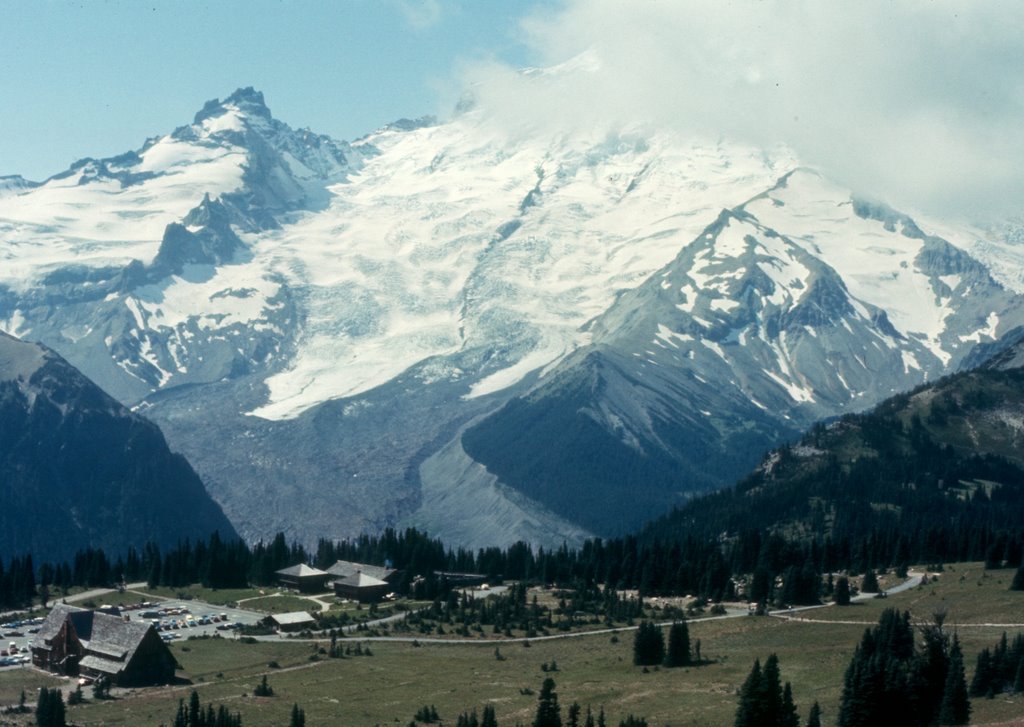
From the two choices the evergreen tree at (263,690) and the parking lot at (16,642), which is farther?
the parking lot at (16,642)

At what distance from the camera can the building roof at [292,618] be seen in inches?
6668

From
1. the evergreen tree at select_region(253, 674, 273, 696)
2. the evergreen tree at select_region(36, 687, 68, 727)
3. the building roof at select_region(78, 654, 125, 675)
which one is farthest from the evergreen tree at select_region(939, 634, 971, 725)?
the building roof at select_region(78, 654, 125, 675)

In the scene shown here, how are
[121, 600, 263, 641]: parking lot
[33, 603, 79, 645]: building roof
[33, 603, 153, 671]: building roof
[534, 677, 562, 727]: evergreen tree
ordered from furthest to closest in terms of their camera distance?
1. [121, 600, 263, 641]: parking lot
2. [33, 603, 79, 645]: building roof
3. [33, 603, 153, 671]: building roof
4. [534, 677, 562, 727]: evergreen tree

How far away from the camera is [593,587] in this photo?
196000mm

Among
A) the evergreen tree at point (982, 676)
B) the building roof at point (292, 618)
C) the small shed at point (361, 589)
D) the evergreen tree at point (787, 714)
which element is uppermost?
the small shed at point (361, 589)

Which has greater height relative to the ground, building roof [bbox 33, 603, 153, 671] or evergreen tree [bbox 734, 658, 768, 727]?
building roof [bbox 33, 603, 153, 671]

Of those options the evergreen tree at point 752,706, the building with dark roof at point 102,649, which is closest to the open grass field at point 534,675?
the building with dark roof at point 102,649

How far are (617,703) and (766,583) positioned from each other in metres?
55.7

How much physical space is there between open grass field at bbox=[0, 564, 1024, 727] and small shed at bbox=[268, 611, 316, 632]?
838cm

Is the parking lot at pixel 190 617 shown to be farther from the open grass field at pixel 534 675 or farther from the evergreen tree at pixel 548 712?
the evergreen tree at pixel 548 712

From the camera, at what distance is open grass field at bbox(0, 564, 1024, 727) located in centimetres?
11669

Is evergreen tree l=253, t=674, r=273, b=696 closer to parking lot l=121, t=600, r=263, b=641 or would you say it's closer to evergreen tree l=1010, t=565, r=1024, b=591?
parking lot l=121, t=600, r=263, b=641

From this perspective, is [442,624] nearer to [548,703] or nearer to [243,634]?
[243,634]

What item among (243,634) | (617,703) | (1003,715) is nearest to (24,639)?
(243,634)
